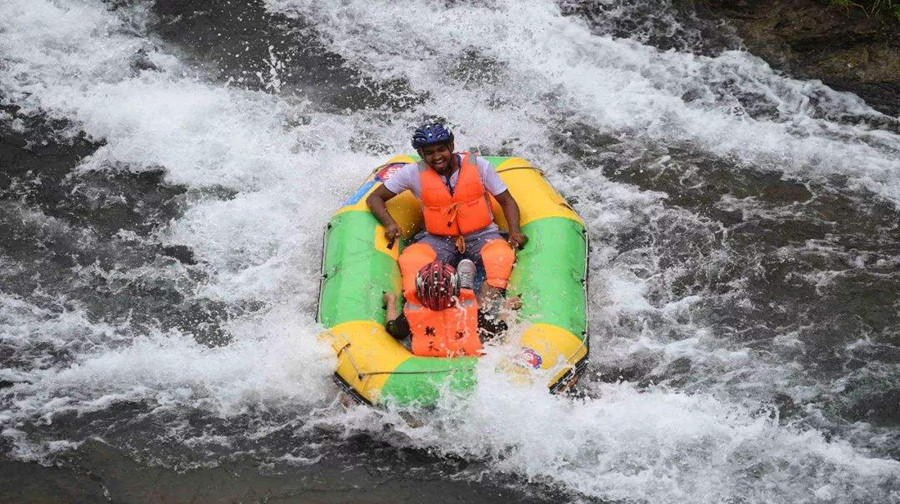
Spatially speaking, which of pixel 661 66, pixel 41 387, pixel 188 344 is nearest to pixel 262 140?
pixel 188 344

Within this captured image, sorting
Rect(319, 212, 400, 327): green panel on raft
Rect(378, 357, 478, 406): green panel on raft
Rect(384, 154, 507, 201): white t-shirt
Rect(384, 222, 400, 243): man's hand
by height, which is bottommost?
Rect(378, 357, 478, 406): green panel on raft

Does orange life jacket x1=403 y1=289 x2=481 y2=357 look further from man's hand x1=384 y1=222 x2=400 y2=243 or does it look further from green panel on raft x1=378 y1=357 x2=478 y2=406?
man's hand x1=384 y1=222 x2=400 y2=243

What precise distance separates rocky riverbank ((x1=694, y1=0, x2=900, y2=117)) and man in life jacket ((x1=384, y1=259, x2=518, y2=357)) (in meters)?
5.14

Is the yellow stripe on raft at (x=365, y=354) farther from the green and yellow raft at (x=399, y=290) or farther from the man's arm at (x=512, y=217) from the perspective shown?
the man's arm at (x=512, y=217)

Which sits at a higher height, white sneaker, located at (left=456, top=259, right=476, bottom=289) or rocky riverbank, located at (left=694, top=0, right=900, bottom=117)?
rocky riverbank, located at (left=694, top=0, right=900, bottom=117)

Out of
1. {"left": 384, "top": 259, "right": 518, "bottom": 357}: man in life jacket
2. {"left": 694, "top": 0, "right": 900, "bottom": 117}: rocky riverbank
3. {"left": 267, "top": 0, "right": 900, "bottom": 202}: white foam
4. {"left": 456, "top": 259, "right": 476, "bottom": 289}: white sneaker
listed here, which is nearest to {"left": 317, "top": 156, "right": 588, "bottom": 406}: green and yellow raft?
{"left": 384, "top": 259, "right": 518, "bottom": 357}: man in life jacket

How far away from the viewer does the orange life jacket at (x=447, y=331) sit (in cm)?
625

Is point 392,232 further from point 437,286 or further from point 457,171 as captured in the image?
point 437,286

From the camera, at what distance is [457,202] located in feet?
23.1

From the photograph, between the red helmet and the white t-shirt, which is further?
the white t-shirt

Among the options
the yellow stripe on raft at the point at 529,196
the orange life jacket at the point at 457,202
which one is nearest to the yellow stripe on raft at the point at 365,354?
the orange life jacket at the point at 457,202

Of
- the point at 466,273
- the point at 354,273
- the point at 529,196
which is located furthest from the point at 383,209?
the point at 529,196

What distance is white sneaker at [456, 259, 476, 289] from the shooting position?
6.77m

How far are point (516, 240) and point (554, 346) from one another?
3.48 feet
